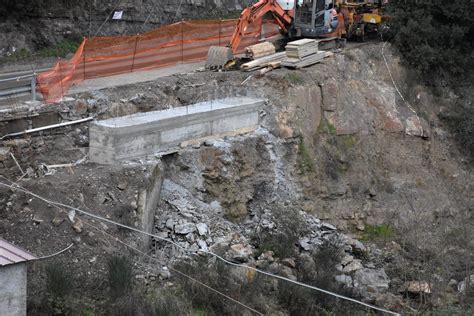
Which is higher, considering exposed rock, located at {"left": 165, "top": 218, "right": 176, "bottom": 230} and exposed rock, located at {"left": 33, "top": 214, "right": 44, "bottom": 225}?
exposed rock, located at {"left": 33, "top": 214, "right": 44, "bottom": 225}

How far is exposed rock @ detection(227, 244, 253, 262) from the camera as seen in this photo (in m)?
16.9

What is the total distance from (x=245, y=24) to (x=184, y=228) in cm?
1021

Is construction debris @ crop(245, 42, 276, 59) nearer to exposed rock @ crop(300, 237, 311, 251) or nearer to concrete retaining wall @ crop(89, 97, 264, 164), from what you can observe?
concrete retaining wall @ crop(89, 97, 264, 164)

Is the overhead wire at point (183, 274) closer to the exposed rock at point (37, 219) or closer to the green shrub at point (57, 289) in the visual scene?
the exposed rock at point (37, 219)

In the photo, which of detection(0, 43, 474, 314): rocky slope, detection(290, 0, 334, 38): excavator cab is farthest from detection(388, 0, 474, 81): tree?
detection(290, 0, 334, 38): excavator cab

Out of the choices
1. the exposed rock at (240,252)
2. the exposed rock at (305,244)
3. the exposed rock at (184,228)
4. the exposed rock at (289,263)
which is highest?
the exposed rock at (184,228)

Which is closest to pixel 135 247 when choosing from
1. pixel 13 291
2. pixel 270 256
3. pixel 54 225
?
pixel 54 225

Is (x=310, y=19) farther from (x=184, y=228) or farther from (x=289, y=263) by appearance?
(x=184, y=228)

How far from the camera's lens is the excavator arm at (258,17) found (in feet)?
82.7

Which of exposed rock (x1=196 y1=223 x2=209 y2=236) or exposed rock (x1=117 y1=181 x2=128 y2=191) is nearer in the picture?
exposed rock (x1=117 y1=181 x2=128 y2=191)

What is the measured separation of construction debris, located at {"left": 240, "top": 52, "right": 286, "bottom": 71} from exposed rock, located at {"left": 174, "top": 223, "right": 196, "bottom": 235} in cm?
780

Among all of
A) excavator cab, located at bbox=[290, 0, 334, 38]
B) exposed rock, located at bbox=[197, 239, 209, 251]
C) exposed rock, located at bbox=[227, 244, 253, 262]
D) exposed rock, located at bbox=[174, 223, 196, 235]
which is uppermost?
excavator cab, located at bbox=[290, 0, 334, 38]

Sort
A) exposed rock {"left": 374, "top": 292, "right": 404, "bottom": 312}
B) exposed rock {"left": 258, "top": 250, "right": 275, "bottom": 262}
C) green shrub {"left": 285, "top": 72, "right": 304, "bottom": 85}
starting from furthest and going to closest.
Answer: green shrub {"left": 285, "top": 72, "right": 304, "bottom": 85}
exposed rock {"left": 258, "top": 250, "right": 275, "bottom": 262}
exposed rock {"left": 374, "top": 292, "right": 404, "bottom": 312}

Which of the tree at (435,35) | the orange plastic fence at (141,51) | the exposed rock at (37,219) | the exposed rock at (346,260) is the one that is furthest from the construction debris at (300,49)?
the exposed rock at (37,219)
